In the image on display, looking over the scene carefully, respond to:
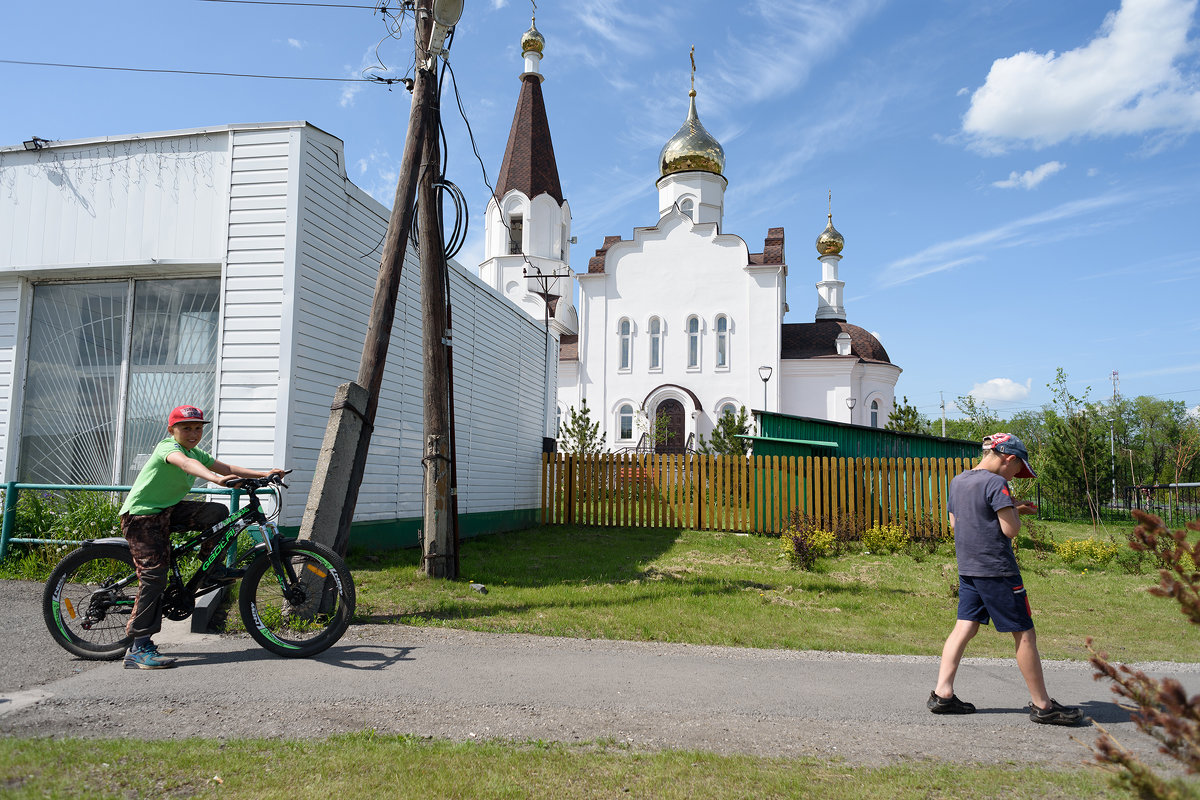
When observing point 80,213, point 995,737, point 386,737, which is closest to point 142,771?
point 386,737

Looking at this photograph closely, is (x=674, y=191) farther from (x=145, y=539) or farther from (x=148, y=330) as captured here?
(x=145, y=539)

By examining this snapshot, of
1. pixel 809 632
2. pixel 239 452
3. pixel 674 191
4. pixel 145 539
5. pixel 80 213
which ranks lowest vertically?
pixel 809 632

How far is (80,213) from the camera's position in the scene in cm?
973

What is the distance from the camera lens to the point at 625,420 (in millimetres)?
38219

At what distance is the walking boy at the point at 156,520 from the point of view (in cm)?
534

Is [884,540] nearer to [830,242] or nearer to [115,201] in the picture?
[115,201]

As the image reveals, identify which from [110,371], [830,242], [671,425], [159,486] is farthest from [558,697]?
[830,242]

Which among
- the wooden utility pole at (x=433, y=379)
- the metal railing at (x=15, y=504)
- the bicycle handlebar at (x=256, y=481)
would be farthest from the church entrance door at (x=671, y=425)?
the bicycle handlebar at (x=256, y=481)

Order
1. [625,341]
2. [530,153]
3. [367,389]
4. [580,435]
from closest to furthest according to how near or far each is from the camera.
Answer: [367,389] → [580,435] → [625,341] → [530,153]

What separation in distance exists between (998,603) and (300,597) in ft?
15.5

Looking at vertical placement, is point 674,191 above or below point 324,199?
above

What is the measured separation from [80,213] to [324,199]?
3.03m

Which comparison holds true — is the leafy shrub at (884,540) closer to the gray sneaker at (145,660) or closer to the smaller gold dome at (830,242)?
the gray sneaker at (145,660)

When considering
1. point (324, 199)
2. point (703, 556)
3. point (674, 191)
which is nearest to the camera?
point (324, 199)
